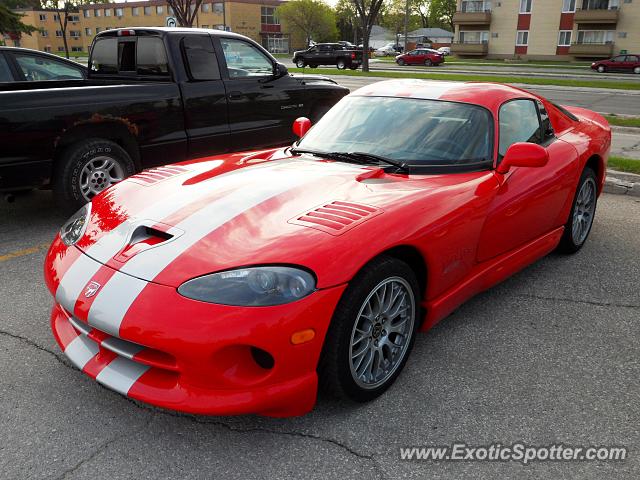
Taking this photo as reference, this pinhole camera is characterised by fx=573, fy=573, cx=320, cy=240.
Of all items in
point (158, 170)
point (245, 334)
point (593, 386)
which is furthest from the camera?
point (158, 170)

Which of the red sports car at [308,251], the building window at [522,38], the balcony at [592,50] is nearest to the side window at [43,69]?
the red sports car at [308,251]

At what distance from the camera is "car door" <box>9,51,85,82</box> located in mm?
7375

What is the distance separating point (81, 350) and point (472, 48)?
5705 centimetres

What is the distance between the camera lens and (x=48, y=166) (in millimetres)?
5090

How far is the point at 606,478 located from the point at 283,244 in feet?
5.23

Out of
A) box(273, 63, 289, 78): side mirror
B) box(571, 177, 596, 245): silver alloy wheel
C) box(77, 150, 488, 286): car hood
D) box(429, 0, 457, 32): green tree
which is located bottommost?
box(571, 177, 596, 245): silver alloy wheel

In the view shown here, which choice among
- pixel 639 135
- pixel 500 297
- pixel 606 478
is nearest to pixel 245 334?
pixel 606 478

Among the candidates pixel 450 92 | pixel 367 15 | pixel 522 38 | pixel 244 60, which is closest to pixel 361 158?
pixel 450 92

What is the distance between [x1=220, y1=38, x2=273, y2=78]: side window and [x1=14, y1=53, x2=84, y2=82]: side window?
89.6 inches

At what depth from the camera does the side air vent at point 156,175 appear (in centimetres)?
342

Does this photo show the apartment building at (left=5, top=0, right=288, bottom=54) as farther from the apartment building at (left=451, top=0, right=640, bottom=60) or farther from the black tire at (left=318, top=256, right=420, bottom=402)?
the black tire at (left=318, top=256, right=420, bottom=402)

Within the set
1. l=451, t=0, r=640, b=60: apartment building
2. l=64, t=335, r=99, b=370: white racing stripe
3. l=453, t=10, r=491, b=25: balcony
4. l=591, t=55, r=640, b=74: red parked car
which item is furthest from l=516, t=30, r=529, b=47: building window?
l=64, t=335, r=99, b=370: white racing stripe

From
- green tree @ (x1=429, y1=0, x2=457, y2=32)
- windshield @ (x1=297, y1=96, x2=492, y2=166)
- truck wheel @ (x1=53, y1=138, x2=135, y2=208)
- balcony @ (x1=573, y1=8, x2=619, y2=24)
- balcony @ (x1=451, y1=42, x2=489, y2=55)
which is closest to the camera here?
windshield @ (x1=297, y1=96, x2=492, y2=166)

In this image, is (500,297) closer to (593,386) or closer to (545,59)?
(593,386)
